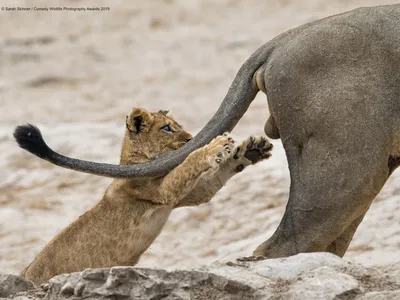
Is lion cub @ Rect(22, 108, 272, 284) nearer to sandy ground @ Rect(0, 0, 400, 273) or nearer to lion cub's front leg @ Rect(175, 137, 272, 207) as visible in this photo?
lion cub's front leg @ Rect(175, 137, 272, 207)

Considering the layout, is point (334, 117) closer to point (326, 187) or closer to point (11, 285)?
point (326, 187)

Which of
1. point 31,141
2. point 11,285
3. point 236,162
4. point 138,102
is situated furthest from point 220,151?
point 138,102

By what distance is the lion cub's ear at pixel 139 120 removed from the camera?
7.08 metres

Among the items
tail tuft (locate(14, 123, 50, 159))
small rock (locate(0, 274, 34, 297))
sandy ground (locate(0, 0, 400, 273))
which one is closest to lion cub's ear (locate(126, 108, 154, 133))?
tail tuft (locate(14, 123, 50, 159))

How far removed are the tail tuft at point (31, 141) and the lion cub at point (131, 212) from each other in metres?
0.57

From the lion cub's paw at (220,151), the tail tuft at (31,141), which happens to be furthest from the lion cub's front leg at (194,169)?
the tail tuft at (31,141)

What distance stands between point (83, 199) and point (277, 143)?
1653 millimetres

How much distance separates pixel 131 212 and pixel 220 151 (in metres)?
0.79

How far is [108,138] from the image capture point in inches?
454

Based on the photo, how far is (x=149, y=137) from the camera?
7094mm

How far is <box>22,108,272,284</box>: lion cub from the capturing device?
22.2 feet

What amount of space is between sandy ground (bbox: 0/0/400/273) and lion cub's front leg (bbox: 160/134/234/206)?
188 cm

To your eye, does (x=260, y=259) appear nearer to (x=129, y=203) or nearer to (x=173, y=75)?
(x=129, y=203)

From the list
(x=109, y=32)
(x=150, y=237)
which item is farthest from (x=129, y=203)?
(x=109, y=32)
